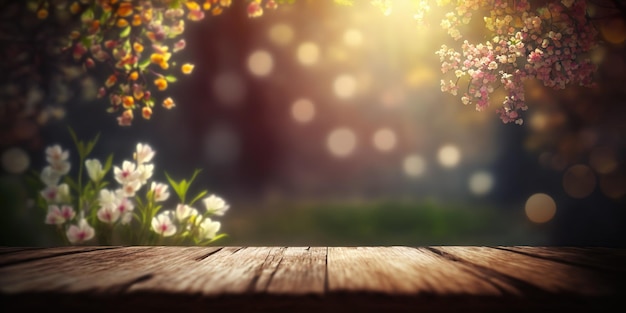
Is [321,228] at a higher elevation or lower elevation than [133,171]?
lower

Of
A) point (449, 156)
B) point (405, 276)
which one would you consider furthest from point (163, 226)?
point (405, 276)

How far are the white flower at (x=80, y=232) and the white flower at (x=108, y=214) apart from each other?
0.22 ft

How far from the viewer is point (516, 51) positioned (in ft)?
7.13

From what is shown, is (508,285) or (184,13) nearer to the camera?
(508,285)

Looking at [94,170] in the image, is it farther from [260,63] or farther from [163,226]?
[260,63]

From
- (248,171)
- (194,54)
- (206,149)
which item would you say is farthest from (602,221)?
(194,54)

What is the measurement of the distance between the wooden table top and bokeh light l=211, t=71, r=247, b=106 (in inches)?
50.7

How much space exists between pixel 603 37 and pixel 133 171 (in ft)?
8.13

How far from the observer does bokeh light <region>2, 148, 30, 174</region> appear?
206cm

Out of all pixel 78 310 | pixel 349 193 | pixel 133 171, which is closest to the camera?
pixel 78 310

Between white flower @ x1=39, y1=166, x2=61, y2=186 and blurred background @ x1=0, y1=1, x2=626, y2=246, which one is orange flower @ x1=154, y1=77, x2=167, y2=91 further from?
white flower @ x1=39, y1=166, x2=61, y2=186

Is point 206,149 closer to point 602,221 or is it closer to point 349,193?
point 349,193

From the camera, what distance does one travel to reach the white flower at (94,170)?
2.05 m

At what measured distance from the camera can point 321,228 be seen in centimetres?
220
